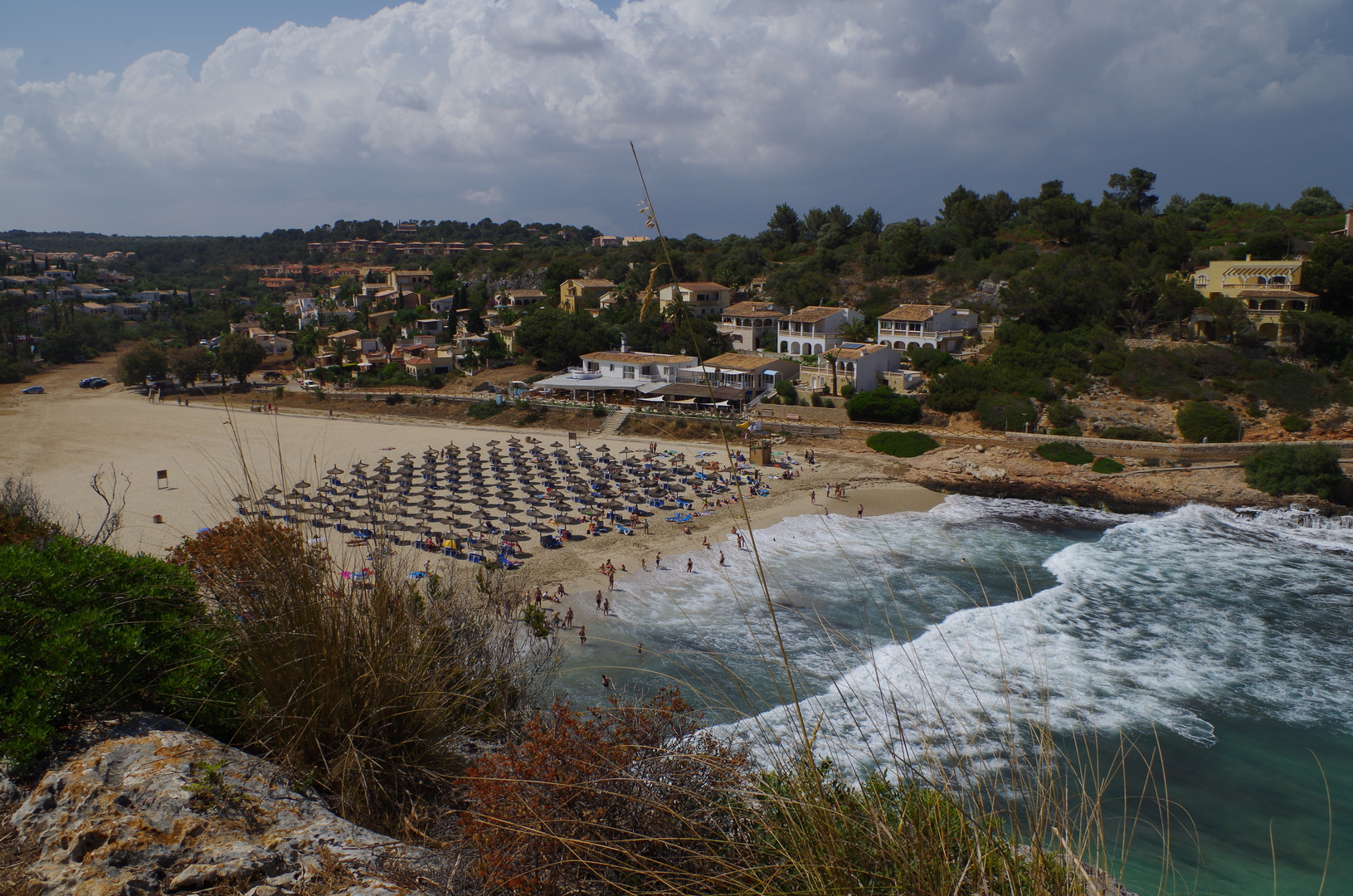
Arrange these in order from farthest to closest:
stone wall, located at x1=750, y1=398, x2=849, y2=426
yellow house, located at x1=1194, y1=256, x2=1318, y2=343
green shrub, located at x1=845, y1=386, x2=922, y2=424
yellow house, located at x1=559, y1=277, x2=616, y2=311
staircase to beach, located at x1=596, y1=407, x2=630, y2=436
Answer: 1. yellow house, located at x1=559, y1=277, x2=616, y2=311
2. yellow house, located at x1=1194, y1=256, x2=1318, y2=343
3. staircase to beach, located at x1=596, y1=407, x2=630, y2=436
4. stone wall, located at x1=750, y1=398, x2=849, y2=426
5. green shrub, located at x1=845, y1=386, x2=922, y2=424

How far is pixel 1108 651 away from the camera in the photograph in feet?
50.0

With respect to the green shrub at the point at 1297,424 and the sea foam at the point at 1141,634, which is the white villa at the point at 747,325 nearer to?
the sea foam at the point at 1141,634

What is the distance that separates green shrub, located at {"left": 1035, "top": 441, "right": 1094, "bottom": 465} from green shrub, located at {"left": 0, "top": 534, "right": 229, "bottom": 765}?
102ft

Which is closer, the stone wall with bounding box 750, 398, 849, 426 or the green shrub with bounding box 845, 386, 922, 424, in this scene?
the green shrub with bounding box 845, 386, 922, 424

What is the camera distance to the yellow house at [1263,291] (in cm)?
3784

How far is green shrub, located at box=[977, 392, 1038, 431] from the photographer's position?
107 feet

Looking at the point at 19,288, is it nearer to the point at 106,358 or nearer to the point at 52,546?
the point at 106,358

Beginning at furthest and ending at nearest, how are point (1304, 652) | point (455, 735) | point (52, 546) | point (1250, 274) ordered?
point (1250, 274)
point (1304, 652)
point (52, 546)
point (455, 735)

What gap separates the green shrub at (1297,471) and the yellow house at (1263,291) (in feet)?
43.7

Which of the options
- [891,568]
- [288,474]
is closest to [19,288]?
[288,474]

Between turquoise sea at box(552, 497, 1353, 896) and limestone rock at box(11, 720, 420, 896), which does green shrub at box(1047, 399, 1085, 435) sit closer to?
turquoise sea at box(552, 497, 1353, 896)

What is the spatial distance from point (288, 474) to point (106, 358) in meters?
48.1

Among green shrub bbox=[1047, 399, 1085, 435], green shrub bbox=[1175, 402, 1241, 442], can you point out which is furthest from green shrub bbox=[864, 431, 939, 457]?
green shrub bbox=[1175, 402, 1241, 442]

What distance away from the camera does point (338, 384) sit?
47.8 meters
